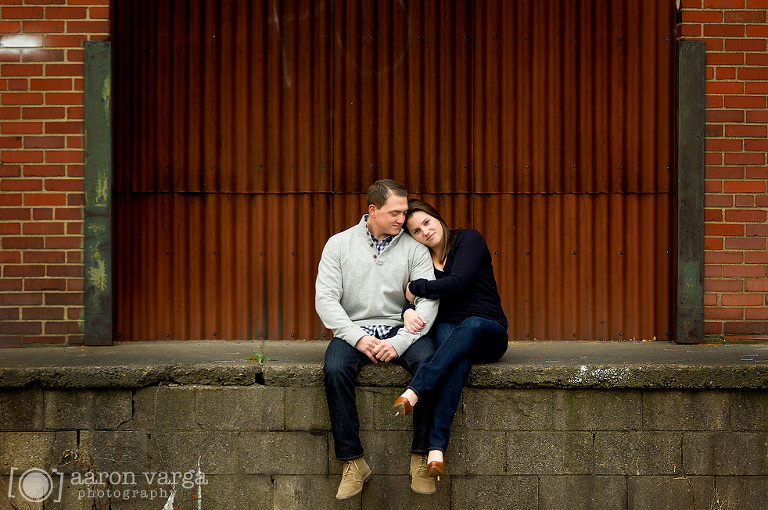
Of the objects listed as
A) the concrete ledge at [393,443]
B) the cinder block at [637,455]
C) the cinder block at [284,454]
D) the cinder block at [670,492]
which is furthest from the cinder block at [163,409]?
the cinder block at [670,492]

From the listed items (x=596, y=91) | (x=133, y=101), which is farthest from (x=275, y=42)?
(x=596, y=91)

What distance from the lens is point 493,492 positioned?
405cm

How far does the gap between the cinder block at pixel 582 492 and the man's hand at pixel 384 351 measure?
1163mm

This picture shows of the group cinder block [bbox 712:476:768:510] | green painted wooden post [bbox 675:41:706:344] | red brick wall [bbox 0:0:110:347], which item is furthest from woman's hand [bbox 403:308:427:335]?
red brick wall [bbox 0:0:110:347]

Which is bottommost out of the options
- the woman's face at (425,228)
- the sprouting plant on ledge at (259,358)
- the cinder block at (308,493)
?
the cinder block at (308,493)

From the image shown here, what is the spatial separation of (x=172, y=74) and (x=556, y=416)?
11.8 feet

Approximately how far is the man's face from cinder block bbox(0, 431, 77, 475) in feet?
7.07

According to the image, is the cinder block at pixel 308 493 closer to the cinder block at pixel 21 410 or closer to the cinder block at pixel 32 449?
the cinder block at pixel 32 449

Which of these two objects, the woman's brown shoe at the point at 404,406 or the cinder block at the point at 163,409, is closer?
the woman's brown shoe at the point at 404,406

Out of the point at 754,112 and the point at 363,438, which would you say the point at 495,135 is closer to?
the point at 754,112

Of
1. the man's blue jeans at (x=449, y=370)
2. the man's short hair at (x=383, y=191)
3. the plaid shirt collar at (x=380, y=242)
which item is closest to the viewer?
the man's blue jeans at (x=449, y=370)

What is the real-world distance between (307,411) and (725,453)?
8.08 feet

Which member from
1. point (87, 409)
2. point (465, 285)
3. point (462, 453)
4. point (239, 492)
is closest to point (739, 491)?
point (462, 453)

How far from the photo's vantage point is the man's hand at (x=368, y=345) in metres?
3.90
